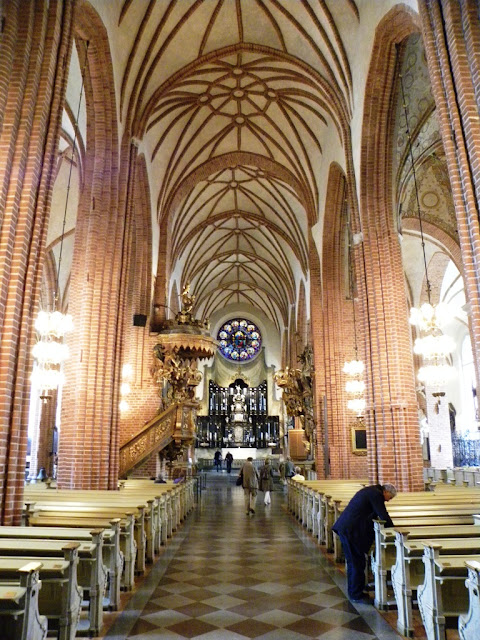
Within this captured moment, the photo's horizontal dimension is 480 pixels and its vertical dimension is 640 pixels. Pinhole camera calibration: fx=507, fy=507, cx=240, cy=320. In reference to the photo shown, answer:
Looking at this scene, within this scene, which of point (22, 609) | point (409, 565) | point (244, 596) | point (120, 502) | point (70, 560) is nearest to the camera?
point (22, 609)

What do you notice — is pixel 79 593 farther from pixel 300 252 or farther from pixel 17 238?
pixel 300 252

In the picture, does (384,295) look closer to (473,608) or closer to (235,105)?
(473,608)

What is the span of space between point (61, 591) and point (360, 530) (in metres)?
3.24

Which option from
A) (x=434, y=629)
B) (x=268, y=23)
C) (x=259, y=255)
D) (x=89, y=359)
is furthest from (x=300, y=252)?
(x=434, y=629)

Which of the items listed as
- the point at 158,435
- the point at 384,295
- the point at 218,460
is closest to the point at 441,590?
the point at 384,295

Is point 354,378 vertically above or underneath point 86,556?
above

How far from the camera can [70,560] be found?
391 cm

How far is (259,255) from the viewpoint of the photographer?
98.1 feet

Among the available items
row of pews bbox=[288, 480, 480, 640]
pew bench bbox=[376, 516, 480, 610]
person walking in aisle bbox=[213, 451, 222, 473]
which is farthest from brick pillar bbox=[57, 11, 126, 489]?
person walking in aisle bbox=[213, 451, 222, 473]

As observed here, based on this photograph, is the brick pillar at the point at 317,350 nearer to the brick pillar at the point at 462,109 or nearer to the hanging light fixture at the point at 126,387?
the hanging light fixture at the point at 126,387

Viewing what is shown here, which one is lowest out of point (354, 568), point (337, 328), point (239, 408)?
point (354, 568)

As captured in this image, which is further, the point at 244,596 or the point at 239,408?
the point at 239,408

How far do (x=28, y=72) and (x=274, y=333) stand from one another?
1285 inches

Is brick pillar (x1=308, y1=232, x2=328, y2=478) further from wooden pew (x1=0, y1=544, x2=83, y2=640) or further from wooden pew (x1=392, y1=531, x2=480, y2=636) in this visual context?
wooden pew (x1=0, y1=544, x2=83, y2=640)
